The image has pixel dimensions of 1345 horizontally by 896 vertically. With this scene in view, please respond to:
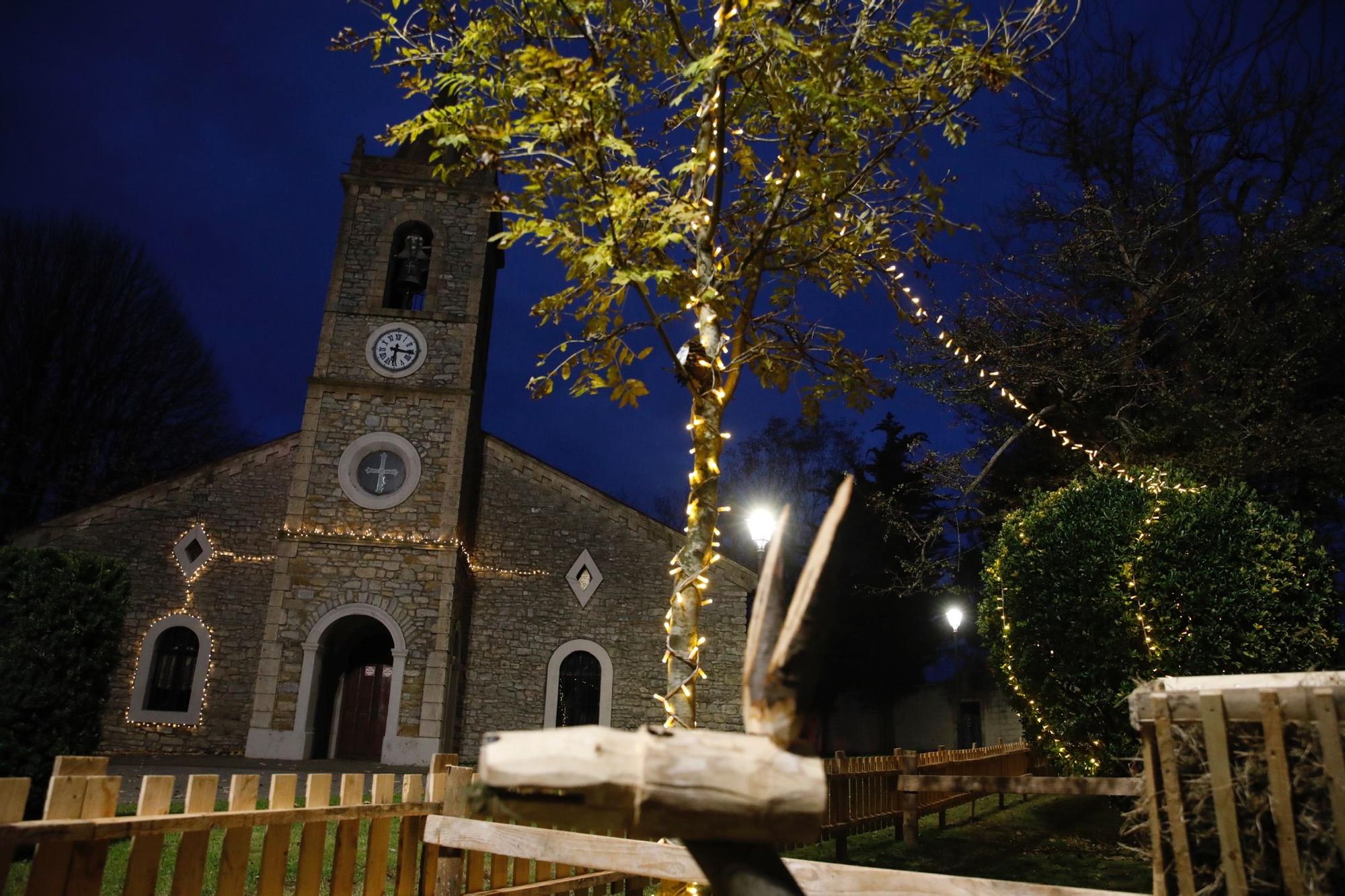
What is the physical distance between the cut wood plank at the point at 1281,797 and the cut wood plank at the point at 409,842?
321 centimetres

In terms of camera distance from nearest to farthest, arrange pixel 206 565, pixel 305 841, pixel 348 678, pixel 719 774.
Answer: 1. pixel 719 774
2. pixel 305 841
3. pixel 206 565
4. pixel 348 678

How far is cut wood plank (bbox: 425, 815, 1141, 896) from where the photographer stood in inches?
99.4

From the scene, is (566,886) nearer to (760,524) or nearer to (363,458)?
(760,524)

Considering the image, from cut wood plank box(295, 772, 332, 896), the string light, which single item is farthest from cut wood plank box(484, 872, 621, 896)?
the string light

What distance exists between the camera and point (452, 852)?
3.88 m

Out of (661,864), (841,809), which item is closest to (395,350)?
(841,809)

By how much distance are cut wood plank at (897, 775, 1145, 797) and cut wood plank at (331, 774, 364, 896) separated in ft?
11.8

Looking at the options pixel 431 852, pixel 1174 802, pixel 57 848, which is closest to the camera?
pixel 1174 802

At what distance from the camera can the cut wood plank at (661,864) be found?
8.29 ft

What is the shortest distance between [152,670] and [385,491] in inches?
219

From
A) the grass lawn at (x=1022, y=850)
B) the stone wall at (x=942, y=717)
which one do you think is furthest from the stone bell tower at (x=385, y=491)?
the stone wall at (x=942, y=717)

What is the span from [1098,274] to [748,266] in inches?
350

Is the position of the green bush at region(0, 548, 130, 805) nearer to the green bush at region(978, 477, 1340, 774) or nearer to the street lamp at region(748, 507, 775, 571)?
the street lamp at region(748, 507, 775, 571)

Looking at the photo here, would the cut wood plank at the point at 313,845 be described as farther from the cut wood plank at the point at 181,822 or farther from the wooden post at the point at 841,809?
the wooden post at the point at 841,809
